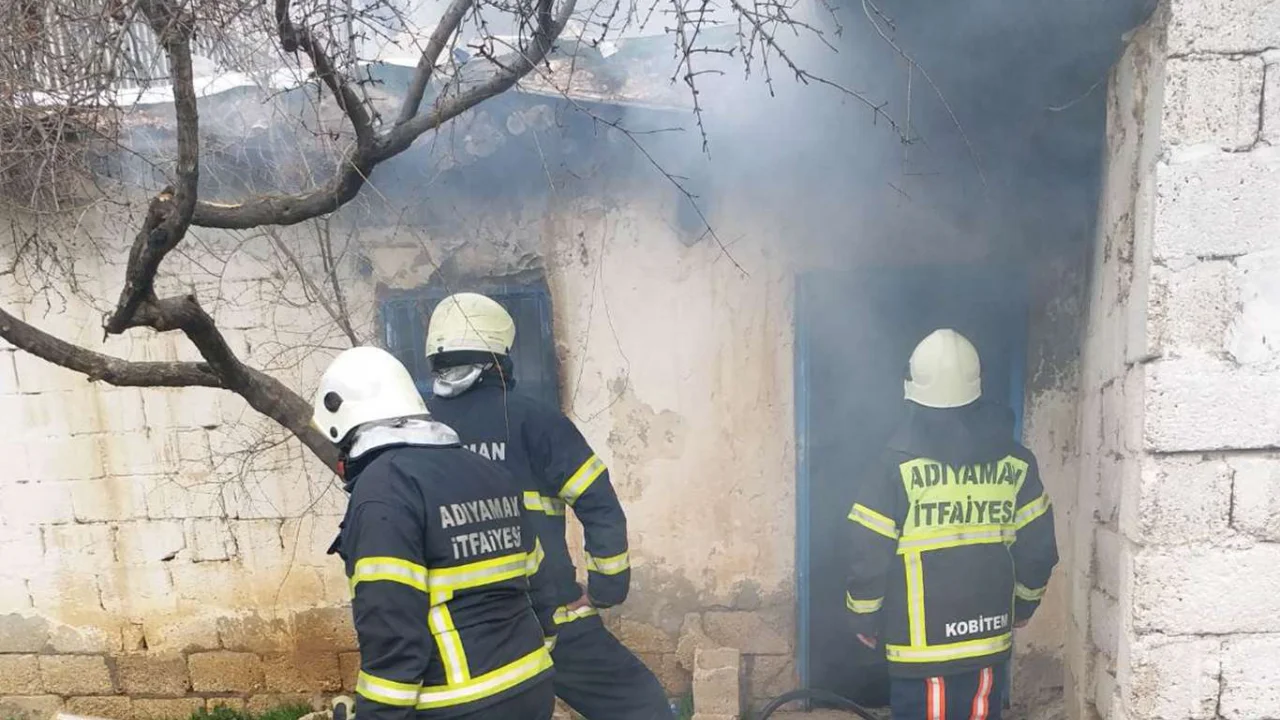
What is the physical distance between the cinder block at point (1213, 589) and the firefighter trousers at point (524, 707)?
1.98m

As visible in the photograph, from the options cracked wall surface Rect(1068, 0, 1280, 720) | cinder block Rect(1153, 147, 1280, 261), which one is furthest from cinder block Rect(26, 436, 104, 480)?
cinder block Rect(1153, 147, 1280, 261)

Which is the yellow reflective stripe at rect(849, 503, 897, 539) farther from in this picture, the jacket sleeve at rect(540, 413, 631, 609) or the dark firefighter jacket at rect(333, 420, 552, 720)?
the dark firefighter jacket at rect(333, 420, 552, 720)

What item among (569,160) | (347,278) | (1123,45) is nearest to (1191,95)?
(1123,45)

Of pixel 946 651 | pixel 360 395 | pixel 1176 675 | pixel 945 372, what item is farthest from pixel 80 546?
pixel 1176 675

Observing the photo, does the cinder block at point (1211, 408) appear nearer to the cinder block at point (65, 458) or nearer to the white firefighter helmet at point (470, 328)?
the white firefighter helmet at point (470, 328)

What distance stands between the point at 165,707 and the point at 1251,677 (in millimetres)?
5432

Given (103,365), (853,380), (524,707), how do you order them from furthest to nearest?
(853,380), (103,365), (524,707)

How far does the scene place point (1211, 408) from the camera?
98.0 inches

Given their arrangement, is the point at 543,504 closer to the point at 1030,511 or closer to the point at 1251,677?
the point at 1030,511

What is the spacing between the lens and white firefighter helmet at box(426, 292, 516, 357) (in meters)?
3.42

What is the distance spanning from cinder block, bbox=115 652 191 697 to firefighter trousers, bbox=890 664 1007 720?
13.5 feet

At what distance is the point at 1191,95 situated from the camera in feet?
8.00

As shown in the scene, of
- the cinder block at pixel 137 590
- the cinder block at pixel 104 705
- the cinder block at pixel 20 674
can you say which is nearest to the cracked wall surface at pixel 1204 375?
the cinder block at pixel 137 590

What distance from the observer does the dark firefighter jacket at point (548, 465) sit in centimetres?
341
